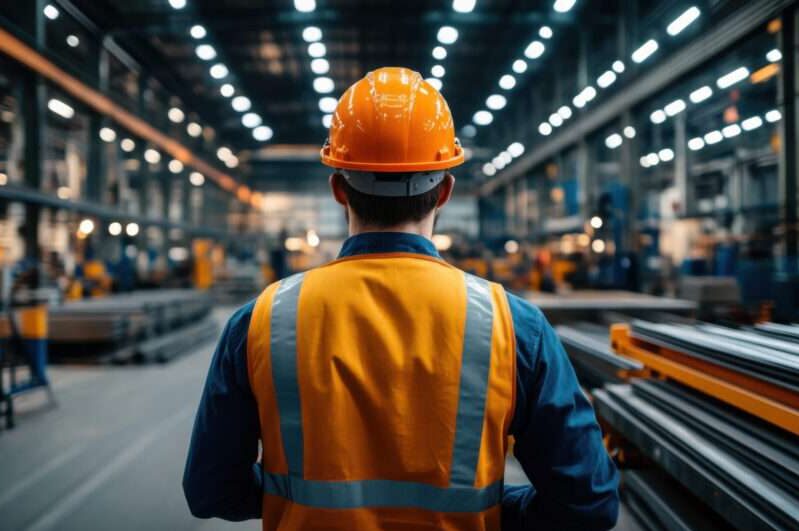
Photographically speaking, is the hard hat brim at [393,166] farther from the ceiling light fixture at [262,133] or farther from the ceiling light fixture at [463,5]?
the ceiling light fixture at [262,133]

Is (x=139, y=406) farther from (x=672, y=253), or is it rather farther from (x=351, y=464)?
(x=672, y=253)

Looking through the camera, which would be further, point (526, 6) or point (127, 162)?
point (127, 162)

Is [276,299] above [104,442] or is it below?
above

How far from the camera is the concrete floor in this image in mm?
3049

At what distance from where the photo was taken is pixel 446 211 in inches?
1224

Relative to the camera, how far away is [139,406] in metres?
5.43

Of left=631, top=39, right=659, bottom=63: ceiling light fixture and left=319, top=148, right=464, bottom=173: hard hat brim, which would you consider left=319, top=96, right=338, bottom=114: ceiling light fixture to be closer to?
left=631, top=39, right=659, bottom=63: ceiling light fixture

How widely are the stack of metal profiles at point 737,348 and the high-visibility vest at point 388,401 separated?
1.31m

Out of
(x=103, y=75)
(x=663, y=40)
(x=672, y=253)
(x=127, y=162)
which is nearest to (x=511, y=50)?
(x=663, y=40)

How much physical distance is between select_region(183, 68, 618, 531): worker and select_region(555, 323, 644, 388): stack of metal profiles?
230cm

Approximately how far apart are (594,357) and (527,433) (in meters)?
2.69

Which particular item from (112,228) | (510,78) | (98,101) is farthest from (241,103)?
(510,78)

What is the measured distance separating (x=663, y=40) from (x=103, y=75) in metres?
15.2

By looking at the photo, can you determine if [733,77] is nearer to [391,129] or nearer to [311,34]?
[311,34]
